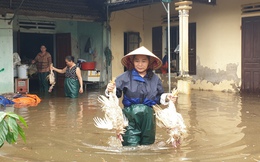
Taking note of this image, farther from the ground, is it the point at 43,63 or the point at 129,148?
the point at 43,63

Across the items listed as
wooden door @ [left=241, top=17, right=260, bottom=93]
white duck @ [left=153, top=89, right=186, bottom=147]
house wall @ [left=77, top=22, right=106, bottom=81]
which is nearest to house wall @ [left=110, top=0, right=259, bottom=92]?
wooden door @ [left=241, top=17, right=260, bottom=93]

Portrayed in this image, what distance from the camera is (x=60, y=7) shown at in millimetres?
13867

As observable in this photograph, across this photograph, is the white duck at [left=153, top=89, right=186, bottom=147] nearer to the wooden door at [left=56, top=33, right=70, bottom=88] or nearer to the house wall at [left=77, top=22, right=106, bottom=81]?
the house wall at [left=77, top=22, right=106, bottom=81]

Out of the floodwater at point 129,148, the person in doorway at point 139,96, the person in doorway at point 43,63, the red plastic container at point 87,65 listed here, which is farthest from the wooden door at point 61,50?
the person in doorway at point 139,96

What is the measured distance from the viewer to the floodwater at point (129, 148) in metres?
4.71

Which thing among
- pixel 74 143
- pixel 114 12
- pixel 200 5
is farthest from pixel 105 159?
pixel 114 12

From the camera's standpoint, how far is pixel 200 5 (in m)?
14.1

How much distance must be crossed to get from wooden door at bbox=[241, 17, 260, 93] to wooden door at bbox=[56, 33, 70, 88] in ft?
23.0

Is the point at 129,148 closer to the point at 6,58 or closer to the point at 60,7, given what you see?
the point at 6,58

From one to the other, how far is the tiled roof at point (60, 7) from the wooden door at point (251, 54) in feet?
18.6

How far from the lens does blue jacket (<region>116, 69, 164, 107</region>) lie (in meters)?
4.71

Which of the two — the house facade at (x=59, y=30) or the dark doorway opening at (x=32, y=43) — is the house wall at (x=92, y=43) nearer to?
the house facade at (x=59, y=30)

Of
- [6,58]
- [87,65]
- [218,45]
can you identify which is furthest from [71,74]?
[218,45]

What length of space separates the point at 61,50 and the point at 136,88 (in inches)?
451
